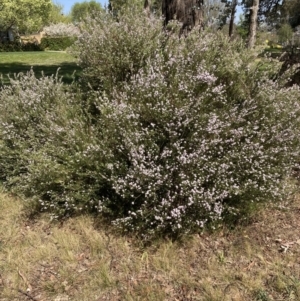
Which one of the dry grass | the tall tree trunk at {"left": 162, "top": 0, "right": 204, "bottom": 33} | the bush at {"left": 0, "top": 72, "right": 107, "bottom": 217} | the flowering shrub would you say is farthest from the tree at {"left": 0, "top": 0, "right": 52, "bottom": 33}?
the dry grass

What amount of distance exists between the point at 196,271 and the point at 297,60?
4702mm

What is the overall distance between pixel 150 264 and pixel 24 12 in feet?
82.8

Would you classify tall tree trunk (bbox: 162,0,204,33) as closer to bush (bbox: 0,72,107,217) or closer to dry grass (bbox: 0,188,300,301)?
bush (bbox: 0,72,107,217)

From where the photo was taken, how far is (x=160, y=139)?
3207 mm

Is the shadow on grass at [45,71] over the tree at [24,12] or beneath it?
beneath

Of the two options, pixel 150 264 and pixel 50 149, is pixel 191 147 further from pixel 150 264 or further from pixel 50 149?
pixel 50 149

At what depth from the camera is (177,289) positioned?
8.59ft

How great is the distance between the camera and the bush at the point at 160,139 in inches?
119

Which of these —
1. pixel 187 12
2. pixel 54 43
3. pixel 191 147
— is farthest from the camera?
pixel 54 43

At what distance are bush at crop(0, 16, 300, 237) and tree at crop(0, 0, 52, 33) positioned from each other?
858 inches

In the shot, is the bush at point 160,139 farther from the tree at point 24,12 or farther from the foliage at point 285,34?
the tree at point 24,12

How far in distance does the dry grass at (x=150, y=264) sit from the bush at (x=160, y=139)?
0.23 meters

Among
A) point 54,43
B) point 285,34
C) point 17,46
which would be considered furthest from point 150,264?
point 54,43

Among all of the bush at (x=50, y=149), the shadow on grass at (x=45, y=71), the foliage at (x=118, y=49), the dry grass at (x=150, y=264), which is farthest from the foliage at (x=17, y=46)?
the dry grass at (x=150, y=264)
